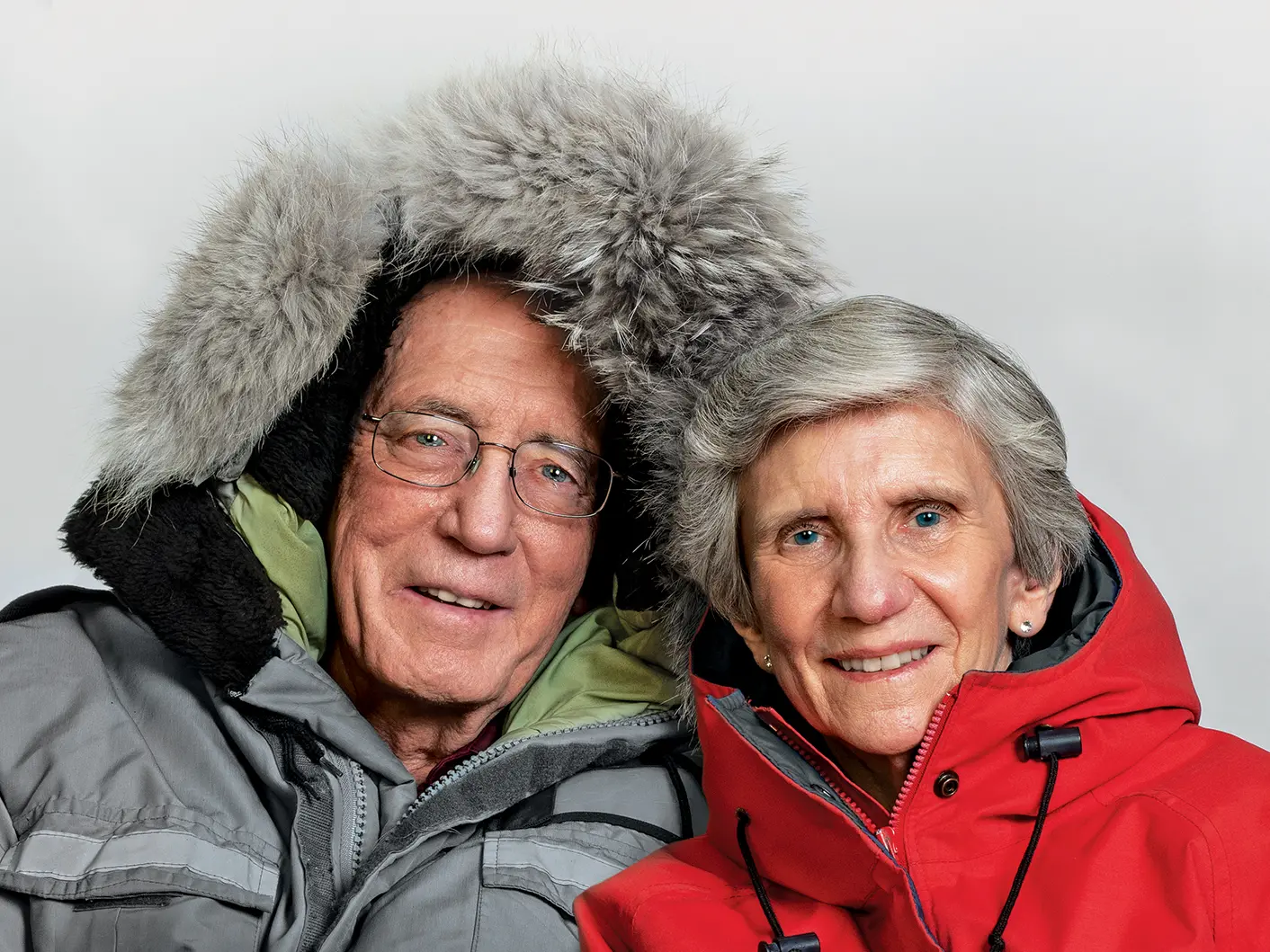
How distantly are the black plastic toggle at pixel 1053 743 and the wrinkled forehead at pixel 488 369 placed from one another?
3.57 feet

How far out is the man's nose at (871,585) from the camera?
6.71 feet

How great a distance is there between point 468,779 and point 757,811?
60 cm

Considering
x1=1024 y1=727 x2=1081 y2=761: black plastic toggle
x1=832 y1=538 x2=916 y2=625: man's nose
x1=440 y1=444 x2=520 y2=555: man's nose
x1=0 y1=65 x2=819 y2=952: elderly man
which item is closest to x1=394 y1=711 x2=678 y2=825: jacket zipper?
x1=0 y1=65 x2=819 y2=952: elderly man

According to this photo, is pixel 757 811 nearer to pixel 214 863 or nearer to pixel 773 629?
pixel 773 629

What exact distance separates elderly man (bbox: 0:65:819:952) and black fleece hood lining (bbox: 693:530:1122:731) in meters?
0.26

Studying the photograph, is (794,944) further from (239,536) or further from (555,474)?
(239,536)

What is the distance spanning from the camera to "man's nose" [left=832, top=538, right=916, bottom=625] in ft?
6.71

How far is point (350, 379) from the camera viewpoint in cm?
274

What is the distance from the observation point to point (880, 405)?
2145 millimetres

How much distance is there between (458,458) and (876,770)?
1.00 m

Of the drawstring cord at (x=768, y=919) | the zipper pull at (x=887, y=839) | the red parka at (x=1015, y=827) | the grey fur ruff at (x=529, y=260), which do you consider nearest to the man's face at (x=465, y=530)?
the grey fur ruff at (x=529, y=260)

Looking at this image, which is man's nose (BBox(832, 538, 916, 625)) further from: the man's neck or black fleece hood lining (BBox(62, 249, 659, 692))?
the man's neck

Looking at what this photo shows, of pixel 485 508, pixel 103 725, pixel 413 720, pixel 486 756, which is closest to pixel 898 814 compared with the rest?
pixel 486 756

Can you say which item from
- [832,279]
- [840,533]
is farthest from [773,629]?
[832,279]
